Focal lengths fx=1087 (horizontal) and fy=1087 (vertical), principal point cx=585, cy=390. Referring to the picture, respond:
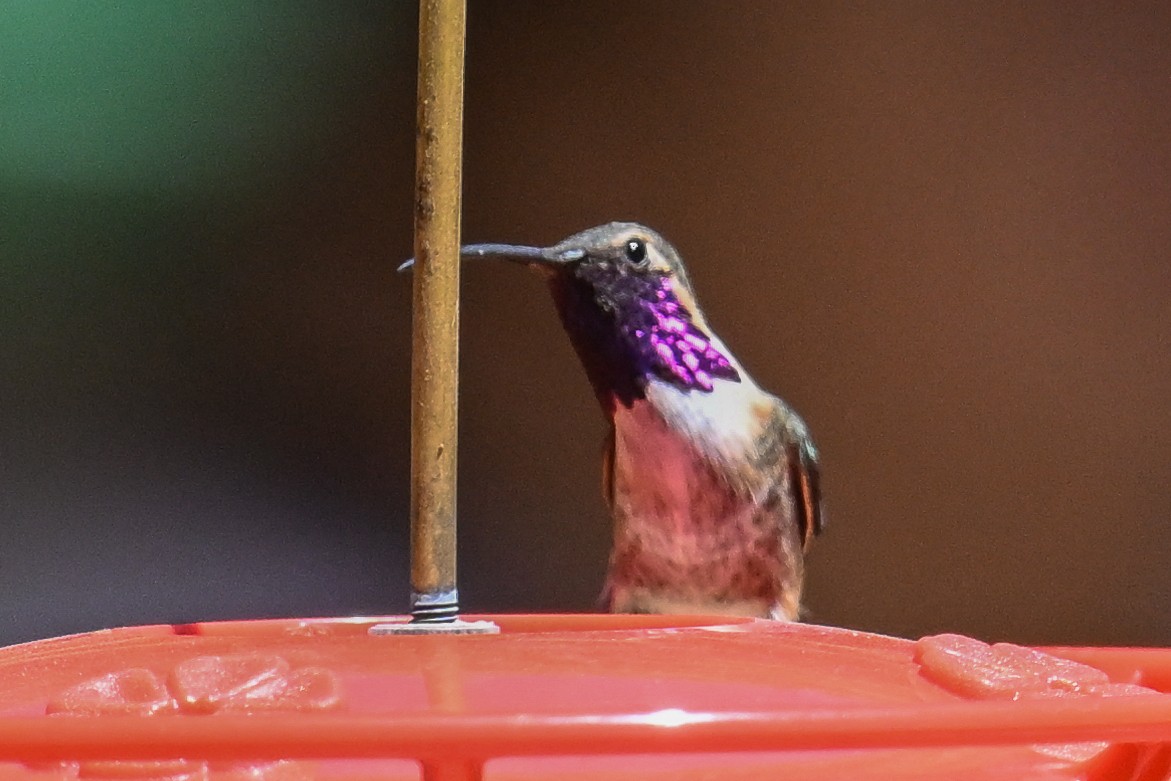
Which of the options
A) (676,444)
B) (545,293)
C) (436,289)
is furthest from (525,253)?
(436,289)

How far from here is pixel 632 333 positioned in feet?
3.09

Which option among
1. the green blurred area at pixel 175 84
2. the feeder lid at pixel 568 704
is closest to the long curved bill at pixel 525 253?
the green blurred area at pixel 175 84

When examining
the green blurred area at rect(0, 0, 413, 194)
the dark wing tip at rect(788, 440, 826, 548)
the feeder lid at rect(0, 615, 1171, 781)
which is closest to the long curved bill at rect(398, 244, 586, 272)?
the green blurred area at rect(0, 0, 413, 194)

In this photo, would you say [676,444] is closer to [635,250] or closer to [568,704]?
[635,250]

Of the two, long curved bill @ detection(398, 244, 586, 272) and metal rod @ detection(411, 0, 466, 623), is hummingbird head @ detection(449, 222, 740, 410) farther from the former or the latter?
metal rod @ detection(411, 0, 466, 623)

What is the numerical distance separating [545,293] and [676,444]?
19 centimetres

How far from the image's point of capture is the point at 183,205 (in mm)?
814

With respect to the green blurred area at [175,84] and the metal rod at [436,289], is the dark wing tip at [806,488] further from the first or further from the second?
the metal rod at [436,289]

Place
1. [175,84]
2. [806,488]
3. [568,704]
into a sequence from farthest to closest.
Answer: [806,488] → [175,84] → [568,704]

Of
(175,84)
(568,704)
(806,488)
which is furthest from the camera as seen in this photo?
(806,488)

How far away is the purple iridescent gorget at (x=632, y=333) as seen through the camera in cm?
90

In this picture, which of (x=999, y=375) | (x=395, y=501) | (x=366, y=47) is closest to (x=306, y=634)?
(x=395, y=501)

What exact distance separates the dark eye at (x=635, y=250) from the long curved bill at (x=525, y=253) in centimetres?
4

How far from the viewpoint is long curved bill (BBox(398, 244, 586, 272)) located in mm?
852
